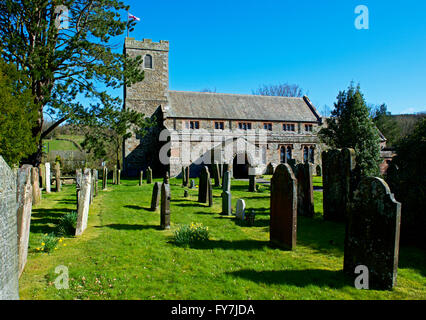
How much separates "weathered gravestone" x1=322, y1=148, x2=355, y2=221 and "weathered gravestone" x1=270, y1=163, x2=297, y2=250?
360cm

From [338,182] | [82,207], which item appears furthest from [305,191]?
[82,207]

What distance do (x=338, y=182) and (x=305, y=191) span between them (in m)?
1.17

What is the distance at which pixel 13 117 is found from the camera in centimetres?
1124

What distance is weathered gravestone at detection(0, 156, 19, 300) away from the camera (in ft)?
10.7

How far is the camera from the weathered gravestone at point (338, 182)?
929cm

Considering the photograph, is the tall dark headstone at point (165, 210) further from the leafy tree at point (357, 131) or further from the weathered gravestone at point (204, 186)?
the leafy tree at point (357, 131)

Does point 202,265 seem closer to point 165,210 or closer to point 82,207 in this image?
point 165,210

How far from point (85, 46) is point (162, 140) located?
46.6 ft

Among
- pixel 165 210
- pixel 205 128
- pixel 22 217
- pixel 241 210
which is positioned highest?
pixel 205 128

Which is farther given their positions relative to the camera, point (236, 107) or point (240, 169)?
point (236, 107)

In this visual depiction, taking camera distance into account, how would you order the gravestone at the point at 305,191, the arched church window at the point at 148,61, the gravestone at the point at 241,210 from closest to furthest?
1. the gravestone at the point at 241,210
2. the gravestone at the point at 305,191
3. the arched church window at the point at 148,61

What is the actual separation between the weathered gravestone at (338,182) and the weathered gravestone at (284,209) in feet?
11.8

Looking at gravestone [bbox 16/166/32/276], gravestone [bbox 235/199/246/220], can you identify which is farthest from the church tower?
gravestone [bbox 16/166/32/276]

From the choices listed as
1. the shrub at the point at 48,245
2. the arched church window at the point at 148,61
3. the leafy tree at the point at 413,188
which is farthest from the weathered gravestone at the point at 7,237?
the arched church window at the point at 148,61
